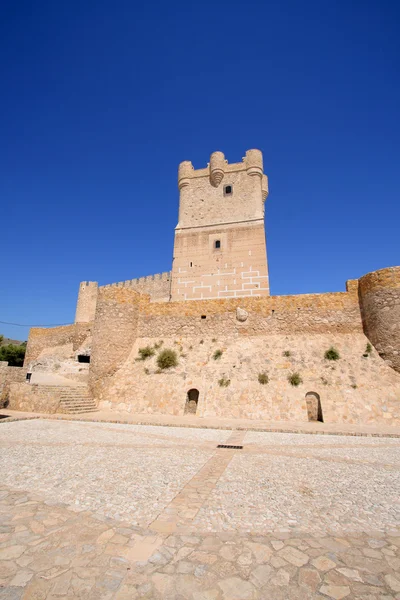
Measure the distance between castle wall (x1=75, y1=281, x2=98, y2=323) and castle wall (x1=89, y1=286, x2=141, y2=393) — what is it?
67.1 feet

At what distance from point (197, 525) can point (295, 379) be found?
10.4 meters

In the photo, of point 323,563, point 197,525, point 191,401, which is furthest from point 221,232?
point 323,563

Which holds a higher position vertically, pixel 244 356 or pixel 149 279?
pixel 149 279

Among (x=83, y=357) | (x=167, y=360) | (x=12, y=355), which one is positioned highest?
(x=12, y=355)

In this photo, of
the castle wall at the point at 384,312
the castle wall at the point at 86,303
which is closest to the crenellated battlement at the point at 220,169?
the castle wall at the point at 384,312

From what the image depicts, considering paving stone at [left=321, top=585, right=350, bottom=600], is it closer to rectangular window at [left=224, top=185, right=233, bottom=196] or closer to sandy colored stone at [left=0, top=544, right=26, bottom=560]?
sandy colored stone at [left=0, top=544, right=26, bottom=560]

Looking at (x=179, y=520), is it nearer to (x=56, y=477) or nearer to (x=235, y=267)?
(x=56, y=477)

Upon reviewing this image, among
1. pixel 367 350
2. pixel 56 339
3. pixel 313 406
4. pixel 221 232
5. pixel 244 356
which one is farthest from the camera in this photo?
pixel 56 339

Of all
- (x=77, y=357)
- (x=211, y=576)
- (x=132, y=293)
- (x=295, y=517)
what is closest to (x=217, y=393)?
(x=132, y=293)

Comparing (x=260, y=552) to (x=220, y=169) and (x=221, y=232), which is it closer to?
(x=221, y=232)

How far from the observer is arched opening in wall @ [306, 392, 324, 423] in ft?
39.6

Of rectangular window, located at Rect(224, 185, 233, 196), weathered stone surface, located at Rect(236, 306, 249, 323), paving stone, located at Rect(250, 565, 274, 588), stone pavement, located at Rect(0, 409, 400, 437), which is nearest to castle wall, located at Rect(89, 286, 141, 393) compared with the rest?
stone pavement, located at Rect(0, 409, 400, 437)

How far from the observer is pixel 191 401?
1373 cm

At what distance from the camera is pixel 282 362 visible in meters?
14.0
